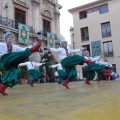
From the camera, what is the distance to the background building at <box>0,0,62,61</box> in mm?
15953

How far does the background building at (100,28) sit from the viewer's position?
21344mm

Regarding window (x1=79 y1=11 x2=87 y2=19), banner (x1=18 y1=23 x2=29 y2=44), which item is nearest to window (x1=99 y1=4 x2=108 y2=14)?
window (x1=79 y1=11 x2=87 y2=19)

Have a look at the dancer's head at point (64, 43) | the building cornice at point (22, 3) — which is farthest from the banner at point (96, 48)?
the dancer's head at point (64, 43)

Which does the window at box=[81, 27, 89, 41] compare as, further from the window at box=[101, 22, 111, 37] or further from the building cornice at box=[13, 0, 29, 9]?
the building cornice at box=[13, 0, 29, 9]

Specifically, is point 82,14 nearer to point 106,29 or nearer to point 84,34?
point 84,34

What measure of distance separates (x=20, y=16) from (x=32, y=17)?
4.62 feet

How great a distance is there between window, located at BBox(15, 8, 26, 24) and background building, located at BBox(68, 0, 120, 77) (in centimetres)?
806

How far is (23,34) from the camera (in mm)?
16172

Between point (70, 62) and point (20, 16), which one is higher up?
point (20, 16)

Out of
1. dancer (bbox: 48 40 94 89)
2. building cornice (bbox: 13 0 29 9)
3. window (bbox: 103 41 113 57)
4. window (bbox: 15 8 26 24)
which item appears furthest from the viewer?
window (bbox: 103 41 113 57)

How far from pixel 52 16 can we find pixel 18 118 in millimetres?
20240

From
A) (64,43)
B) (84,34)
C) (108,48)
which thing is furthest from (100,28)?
(64,43)

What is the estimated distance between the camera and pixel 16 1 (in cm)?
1719

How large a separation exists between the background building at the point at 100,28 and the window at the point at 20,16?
8.06m
